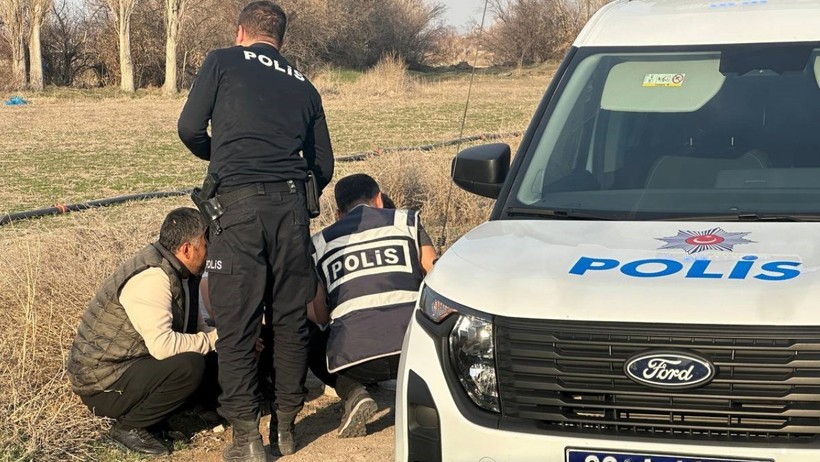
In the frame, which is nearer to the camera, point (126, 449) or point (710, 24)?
point (710, 24)

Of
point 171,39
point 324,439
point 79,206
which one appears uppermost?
point 324,439

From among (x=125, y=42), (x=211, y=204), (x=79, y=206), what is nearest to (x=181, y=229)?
(x=211, y=204)

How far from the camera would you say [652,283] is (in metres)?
3.21

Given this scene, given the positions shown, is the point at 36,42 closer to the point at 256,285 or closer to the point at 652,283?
the point at 256,285

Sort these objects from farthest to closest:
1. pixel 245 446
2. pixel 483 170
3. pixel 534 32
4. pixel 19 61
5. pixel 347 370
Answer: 1. pixel 534 32
2. pixel 19 61
3. pixel 347 370
4. pixel 245 446
5. pixel 483 170

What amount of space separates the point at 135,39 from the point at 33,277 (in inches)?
2060

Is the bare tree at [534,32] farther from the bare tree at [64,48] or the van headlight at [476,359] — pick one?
the van headlight at [476,359]

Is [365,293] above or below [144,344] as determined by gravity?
above

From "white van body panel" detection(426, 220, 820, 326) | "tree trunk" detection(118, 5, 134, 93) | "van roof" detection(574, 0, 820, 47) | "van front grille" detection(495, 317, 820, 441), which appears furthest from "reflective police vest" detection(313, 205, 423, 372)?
"tree trunk" detection(118, 5, 134, 93)

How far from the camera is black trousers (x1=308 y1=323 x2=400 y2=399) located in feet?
17.5

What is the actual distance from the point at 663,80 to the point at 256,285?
198 centimetres

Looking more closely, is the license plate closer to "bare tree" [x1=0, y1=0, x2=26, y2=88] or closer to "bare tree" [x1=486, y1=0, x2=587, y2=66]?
"bare tree" [x1=0, y1=0, x2=26, y2=88]

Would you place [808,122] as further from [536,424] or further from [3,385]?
[3,385]

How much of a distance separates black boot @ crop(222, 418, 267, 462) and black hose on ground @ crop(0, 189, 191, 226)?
6.21 metres
